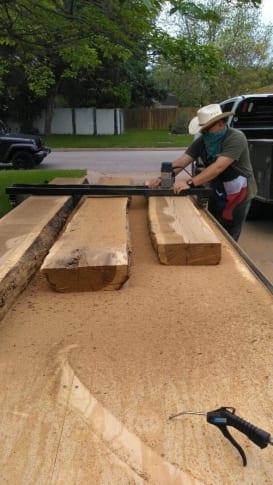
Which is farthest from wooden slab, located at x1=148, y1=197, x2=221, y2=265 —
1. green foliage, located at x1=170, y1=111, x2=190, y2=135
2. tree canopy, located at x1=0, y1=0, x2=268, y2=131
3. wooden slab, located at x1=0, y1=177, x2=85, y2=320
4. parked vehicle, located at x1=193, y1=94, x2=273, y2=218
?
green foliage, located at x1=170, y1=111, x2=190, y2=135

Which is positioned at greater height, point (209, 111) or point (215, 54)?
point (215, 54)

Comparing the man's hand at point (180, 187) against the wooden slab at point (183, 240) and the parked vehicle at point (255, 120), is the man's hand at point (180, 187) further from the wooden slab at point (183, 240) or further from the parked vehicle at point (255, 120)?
the parked vehicle at point (255, 120)

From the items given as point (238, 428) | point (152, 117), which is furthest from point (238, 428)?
point (152, 117)

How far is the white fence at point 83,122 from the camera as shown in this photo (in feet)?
120

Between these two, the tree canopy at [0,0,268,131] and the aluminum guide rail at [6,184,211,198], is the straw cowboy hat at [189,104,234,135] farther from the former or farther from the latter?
the tree canopy at [0,0,268,131]

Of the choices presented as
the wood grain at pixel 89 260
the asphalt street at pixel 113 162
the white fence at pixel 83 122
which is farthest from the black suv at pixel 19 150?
the white fence at pixel 83 122

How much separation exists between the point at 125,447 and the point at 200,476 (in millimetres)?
178

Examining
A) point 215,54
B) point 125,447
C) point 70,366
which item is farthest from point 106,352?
point 215,54

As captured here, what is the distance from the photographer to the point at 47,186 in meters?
3.62

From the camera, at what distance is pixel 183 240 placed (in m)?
2.26

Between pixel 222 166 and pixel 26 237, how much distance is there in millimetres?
1761

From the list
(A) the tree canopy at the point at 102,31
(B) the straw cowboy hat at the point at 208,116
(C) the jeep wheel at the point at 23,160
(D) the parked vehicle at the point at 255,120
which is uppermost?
(A) the tree canopy at the point at 102,31

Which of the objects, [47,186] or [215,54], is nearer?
[47,186]

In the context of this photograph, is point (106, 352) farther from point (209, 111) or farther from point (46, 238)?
point (209, 111)
